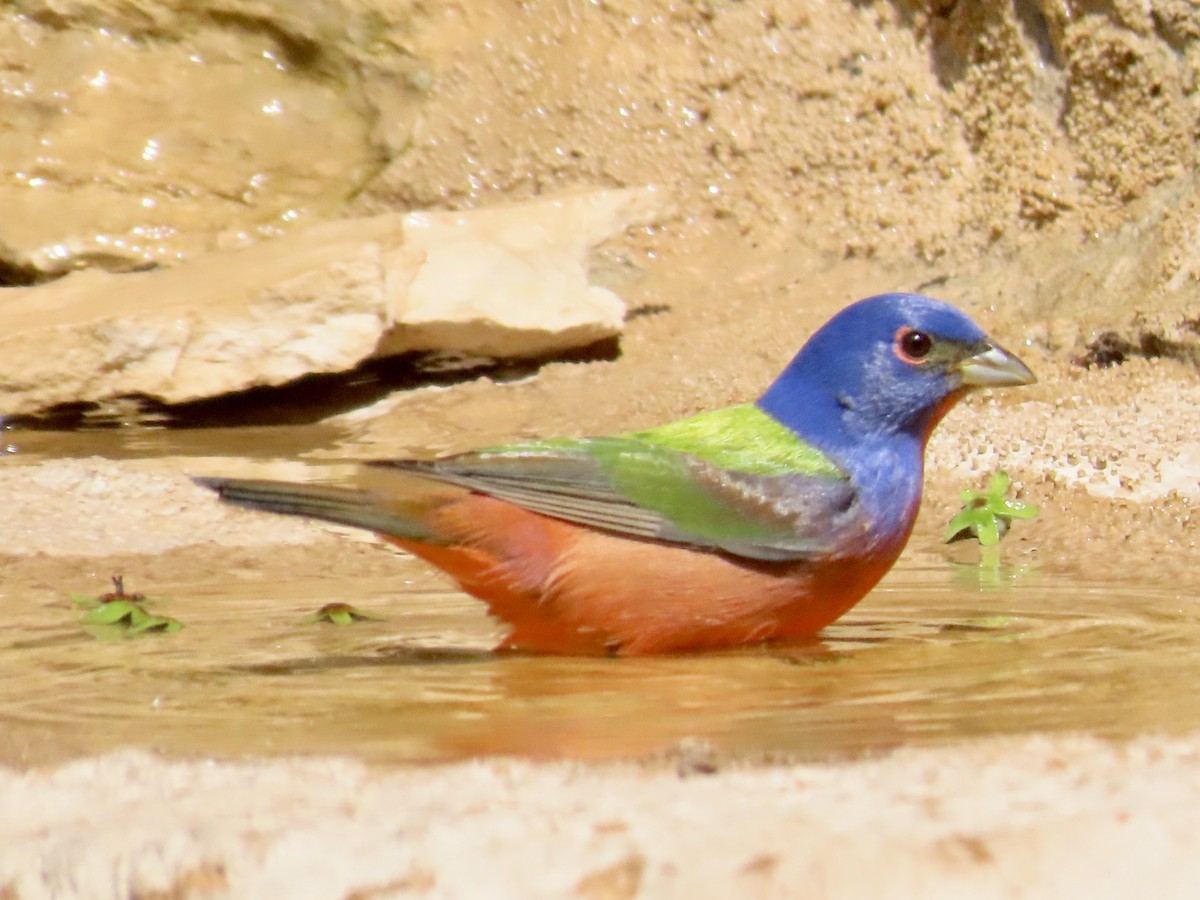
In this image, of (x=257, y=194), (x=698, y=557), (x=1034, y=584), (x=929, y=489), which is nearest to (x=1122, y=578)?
(x=1034, y=584)

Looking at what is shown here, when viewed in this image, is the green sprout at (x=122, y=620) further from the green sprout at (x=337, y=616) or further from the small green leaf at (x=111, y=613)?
the green sprout at (x=337, y=616)

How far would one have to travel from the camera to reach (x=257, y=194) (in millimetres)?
7227

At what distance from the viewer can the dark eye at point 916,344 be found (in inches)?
153

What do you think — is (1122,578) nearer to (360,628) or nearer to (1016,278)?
(360,628)

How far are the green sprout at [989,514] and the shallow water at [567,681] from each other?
0.26 meters

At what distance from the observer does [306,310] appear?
5.70 metres

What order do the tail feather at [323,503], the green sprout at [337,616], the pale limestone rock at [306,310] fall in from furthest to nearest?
the pale limestone rock at [306,310] → the green sprout at [337,616] → the tail feather at [323,503]

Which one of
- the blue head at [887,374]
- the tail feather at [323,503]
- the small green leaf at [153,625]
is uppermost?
the blue head at [887,374]

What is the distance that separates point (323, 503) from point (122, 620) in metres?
0.57

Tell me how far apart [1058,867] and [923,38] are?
18.7ft

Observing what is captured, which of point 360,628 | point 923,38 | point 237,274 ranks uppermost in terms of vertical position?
point 923,38

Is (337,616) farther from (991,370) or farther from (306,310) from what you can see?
(306,310)

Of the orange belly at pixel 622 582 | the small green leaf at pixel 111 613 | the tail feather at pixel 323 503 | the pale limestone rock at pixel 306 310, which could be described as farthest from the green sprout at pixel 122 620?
the pale limestone rock at pixel 306 310

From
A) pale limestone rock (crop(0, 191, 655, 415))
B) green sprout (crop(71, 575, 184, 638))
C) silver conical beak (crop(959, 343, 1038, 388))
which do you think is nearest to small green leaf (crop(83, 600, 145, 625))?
green sprout (crop(71, 575, 184, 638))
